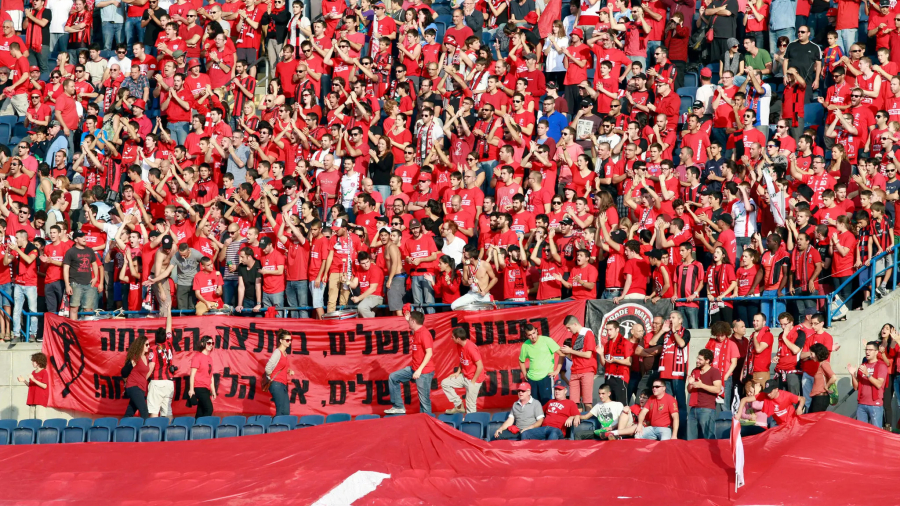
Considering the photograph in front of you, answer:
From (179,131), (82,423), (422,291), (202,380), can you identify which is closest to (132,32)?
(179,131)

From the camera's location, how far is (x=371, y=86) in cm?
2380

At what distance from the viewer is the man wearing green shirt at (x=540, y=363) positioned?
1753 centimetres

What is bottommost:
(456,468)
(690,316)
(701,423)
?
(456,468)

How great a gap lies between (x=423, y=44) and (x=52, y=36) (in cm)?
832

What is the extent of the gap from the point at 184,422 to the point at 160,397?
0.84m

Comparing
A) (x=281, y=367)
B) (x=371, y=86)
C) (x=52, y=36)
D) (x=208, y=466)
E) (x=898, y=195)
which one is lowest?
(x=208, y=466)

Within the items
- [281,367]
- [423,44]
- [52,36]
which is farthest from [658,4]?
[52,36]

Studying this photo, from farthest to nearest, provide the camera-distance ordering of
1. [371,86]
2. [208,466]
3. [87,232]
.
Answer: [371,86], [87,232], [208,466]

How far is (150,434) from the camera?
688 inches

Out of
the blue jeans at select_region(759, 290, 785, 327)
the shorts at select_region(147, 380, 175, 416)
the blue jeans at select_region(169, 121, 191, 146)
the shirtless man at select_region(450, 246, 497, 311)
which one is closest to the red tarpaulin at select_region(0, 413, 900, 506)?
the shorts at select_region(147, 380, 175, 416)

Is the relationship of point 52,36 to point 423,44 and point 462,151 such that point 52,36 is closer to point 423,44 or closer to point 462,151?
point 423,44

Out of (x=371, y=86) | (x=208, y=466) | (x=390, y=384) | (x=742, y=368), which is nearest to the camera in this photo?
(x=208, y=466)

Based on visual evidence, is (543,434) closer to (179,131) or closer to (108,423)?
(108,423)

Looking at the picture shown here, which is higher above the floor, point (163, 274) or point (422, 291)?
point (163, 274)
